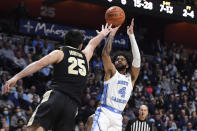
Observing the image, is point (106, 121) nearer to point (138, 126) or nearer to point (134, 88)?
point (138, 126)

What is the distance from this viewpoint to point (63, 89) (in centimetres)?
486

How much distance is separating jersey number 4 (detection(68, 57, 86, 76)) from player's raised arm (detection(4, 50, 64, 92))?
16cm

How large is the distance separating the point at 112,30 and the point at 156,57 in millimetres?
13178

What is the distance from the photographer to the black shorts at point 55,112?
4.71 m

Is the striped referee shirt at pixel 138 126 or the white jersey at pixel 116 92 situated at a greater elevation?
the white jersey at pixel 116 92

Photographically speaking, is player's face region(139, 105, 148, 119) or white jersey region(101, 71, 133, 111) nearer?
white jersey region(101, 71, 133, 111)

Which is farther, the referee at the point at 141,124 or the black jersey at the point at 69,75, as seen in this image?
the referee at the point at 141,124

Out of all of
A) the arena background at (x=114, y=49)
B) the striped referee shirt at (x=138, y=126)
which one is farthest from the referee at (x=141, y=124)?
the arena background at (x=114, y=49)

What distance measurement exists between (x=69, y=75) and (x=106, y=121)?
1453 mm

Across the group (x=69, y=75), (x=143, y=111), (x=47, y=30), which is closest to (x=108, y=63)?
(x=69, y=75)

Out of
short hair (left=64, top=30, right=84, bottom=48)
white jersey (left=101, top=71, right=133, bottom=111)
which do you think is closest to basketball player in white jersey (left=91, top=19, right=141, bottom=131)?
white jersey (left=101, top=71, right=133, bottom=111)

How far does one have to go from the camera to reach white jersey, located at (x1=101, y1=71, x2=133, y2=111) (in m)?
6.21

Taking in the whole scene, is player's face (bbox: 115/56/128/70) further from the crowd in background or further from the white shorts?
the crowd in background

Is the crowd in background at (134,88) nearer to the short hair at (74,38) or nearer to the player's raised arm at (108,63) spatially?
the player's raised arm at (108,63)
